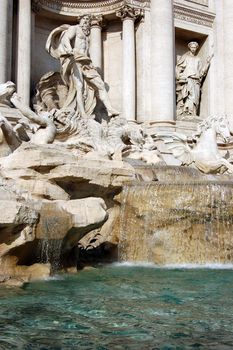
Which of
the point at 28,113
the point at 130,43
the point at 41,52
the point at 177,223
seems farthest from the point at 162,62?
the point at 177,223

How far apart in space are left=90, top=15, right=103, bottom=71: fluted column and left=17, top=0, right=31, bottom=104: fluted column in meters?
2.62

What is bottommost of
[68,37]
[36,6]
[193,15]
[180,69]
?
[68,37]

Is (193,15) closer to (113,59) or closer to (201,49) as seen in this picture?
(201,49)

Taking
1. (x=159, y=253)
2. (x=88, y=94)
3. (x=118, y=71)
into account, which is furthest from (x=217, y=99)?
(x=159, y=253)

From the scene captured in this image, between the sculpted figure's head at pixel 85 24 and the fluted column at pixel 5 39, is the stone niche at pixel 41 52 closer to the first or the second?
the sculpted figure's head at pixel 85 24

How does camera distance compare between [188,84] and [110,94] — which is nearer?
[110,94]

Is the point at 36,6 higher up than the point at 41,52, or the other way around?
the point at 36,6

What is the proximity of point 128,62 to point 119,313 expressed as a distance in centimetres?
1227

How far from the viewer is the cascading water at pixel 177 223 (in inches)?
304

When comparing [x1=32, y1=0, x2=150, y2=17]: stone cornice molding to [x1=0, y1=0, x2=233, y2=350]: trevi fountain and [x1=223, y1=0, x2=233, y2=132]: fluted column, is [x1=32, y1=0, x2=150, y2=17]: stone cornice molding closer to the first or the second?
[x1=0, y1=0, x2=233, y2=350]: trevi fountain

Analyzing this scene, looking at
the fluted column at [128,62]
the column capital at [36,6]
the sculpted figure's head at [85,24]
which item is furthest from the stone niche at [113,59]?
the column capital at [36,6]

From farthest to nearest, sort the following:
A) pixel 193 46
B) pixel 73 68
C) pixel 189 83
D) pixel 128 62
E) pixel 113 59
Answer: pixel 193 46, pixel 189 83, pixel 113 59, pixel 128 62, pixel 73 68

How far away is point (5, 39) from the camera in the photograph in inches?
508

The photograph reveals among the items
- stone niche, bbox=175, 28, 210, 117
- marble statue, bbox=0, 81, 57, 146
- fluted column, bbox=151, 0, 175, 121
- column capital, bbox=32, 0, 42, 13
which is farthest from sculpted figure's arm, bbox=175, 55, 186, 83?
marble statue, bbox=0, 81, 57, 146
